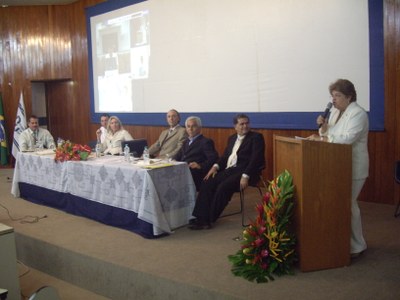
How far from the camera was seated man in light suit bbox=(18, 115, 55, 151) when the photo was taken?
6.07 meters

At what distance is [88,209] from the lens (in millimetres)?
4375

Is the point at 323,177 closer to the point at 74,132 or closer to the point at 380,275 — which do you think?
the point at 380,275

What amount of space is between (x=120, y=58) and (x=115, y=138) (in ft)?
8.42

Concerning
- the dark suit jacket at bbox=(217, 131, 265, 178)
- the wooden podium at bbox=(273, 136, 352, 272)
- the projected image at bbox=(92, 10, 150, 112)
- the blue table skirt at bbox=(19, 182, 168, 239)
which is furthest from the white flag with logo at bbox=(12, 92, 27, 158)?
the wooden podium at bbox=(273, 136, 352, 272)

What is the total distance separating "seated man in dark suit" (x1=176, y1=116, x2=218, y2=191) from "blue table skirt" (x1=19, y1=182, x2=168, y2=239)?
82cm

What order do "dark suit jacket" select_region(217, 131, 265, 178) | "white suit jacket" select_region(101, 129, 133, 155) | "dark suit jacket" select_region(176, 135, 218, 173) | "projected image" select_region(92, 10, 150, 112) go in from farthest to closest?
"projected image" select_region(92, 10, 150, 112)
"white suit jacket" select_region(101, 129, 133, 155)
"dark suit jacket" select_region(176, 135, 218, 173)
"dark suit jacket" select_region(217, 131, 265, 178)

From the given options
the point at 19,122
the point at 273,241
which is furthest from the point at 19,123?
the point at 273,241

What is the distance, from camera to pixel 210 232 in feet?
12.3

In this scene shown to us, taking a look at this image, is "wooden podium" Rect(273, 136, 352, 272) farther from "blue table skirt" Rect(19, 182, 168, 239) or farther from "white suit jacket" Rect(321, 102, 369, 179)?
"blue table skirt" Rect(19, 182, 168, 239)

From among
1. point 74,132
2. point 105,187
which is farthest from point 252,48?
point 74,132

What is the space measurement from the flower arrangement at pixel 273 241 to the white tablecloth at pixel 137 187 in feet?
3.54

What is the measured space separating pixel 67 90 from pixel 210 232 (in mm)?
6269

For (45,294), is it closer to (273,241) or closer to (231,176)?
(273,241)

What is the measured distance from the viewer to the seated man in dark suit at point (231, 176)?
12.6 ft
